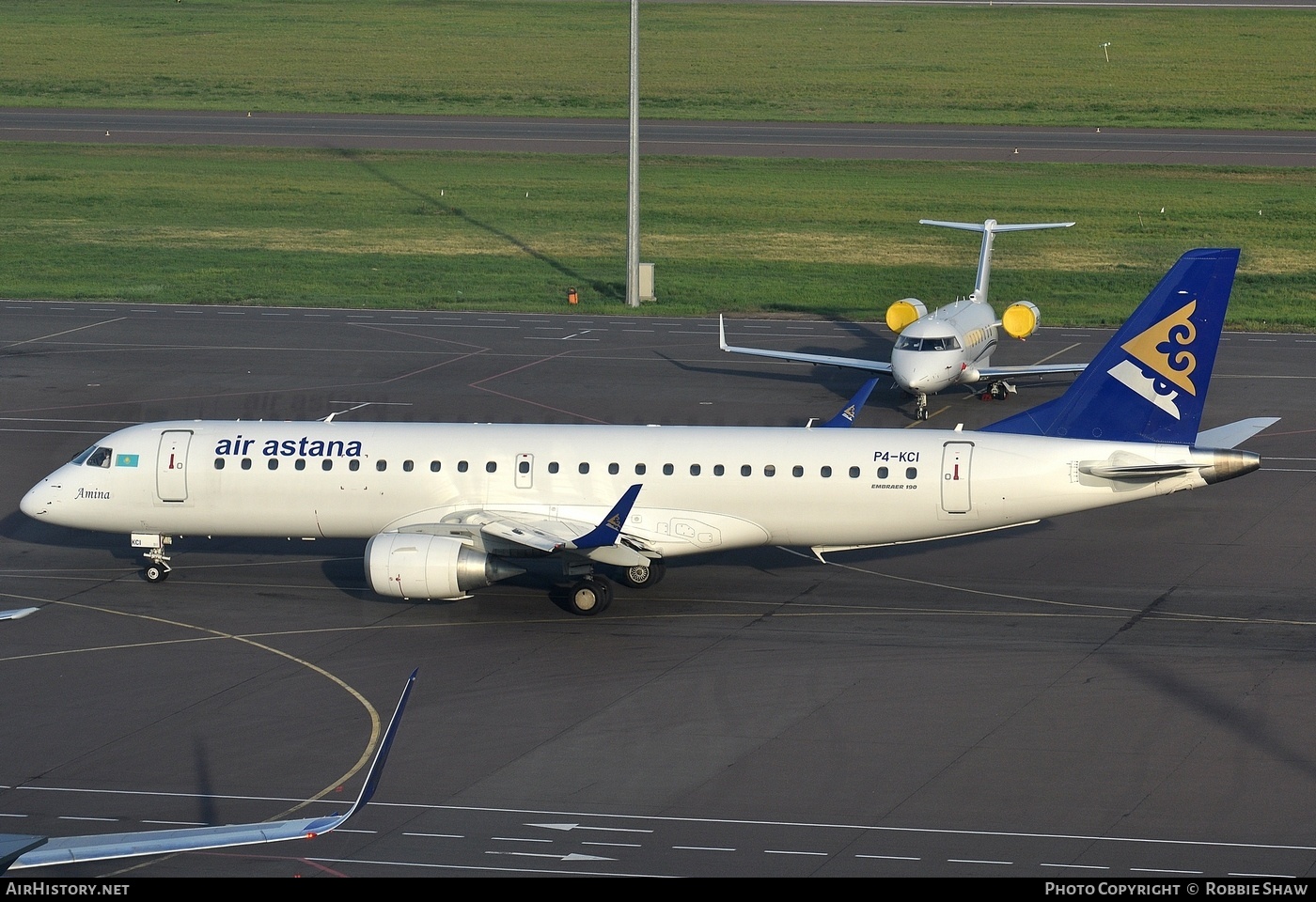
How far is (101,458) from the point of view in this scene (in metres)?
37.9

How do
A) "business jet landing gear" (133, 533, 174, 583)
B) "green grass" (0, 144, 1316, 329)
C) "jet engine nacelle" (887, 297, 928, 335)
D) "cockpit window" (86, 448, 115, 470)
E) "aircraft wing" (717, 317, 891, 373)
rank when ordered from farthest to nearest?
"green grass" (0, 144, 1316, 329)
"jet engine nacelle" (887, 297, 928, 335)
"aircraft wing" (717, 317, 891, 373)
"business jet landing gear" (133, 533, 174, 583)
"cockpit window" (86, 448, 115, 470)

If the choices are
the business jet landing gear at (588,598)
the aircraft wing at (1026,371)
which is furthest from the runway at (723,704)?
the aircraft wing at (1026,371)

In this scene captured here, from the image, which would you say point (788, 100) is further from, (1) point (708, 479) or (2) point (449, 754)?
(2) point (449, 754)

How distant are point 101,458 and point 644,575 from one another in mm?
12846

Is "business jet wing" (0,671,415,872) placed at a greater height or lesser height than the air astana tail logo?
lesser

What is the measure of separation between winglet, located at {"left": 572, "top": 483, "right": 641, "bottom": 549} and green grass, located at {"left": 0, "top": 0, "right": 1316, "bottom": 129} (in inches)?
3664

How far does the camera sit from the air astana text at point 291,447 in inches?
1460

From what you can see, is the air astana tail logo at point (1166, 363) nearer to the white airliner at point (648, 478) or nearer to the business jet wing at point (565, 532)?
the white airliner at point (648, 478)

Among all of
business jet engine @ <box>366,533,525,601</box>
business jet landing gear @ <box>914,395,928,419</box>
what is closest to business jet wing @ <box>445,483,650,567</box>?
business jet engine @ <box>366,533,525,601</box>

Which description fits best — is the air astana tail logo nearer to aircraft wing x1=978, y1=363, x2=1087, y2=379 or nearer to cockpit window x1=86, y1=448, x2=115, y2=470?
aircraft wing x1=978, y1=363, x2=1087, y2=379

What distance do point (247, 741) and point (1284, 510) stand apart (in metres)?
28.2

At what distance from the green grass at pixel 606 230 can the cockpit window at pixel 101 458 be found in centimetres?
3614

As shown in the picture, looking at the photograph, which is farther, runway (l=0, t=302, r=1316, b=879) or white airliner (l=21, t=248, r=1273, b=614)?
white airliner (l=21, t=248, r=1273, b=614)

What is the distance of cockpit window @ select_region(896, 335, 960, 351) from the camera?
52531mm
